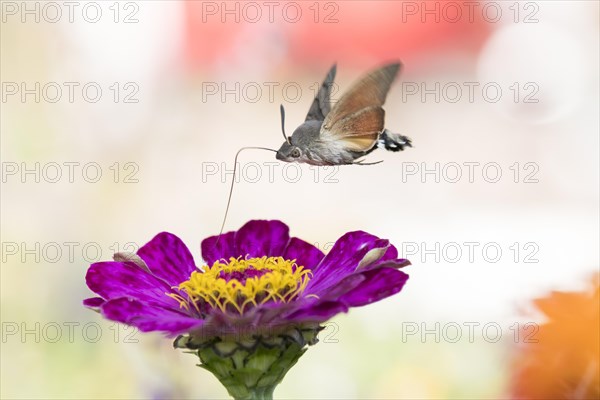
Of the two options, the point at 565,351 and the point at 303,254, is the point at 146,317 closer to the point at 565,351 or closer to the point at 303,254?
the point at 303,254

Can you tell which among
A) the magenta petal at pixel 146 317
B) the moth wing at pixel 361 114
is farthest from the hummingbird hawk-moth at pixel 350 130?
the magenta petal at pixel 146 317

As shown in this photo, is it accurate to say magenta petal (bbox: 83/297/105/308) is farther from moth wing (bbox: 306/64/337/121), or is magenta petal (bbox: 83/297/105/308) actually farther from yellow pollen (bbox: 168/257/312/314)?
moth wing (bbox: 306/64/337/121)

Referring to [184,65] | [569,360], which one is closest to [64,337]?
[184,65]

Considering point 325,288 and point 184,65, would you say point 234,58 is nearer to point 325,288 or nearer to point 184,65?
point 184,65

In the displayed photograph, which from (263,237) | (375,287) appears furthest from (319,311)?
(263,237)

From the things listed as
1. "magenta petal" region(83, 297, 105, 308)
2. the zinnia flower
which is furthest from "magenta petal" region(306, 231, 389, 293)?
"magenta petal" region(83, 297, 105, 308)

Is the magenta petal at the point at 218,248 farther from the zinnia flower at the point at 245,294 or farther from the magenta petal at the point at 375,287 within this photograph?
the magenta petal at the point at 375,287
